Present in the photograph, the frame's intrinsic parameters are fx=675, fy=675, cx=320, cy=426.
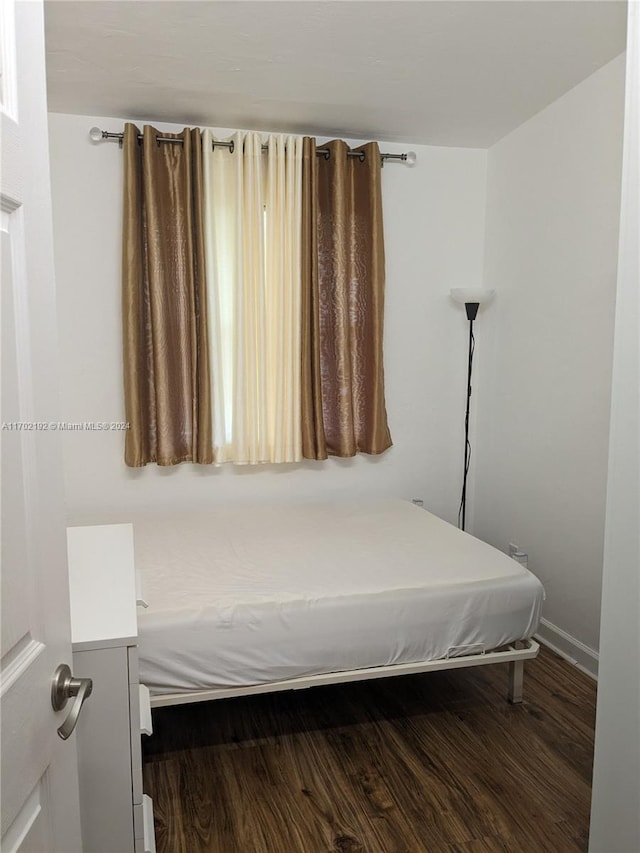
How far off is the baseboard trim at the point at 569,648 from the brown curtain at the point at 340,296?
1.30 m

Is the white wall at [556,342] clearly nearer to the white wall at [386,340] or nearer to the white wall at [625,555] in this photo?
the white wall at [386,340]

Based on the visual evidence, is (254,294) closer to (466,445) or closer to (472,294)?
(472,294)

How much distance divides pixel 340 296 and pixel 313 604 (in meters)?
1.90

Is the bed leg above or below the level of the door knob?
below

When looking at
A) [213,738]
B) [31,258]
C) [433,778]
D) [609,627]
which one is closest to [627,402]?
[609,627]

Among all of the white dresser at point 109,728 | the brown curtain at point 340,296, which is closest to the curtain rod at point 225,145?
the brown curtain at point 340,296

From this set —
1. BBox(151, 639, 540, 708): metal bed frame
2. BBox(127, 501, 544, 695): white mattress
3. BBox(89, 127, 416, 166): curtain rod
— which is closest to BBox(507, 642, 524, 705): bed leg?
BBox(151, 639, 540, 708): metal bed frame

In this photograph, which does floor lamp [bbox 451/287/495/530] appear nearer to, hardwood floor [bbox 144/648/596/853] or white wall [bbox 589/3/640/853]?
hardwood floor [bbox 144/648/596/853]

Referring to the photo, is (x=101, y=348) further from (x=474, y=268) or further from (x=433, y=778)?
(x=433, y=778)

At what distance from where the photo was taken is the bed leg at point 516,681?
2748mm

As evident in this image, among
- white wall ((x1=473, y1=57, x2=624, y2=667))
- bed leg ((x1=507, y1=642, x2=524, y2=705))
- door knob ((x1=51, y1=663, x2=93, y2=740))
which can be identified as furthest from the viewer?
white wall ((x1=473, y1=57, x2=624, y2=667))

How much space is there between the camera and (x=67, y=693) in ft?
3.47

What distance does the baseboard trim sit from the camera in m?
3.06

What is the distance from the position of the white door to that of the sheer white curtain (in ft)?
8.46
